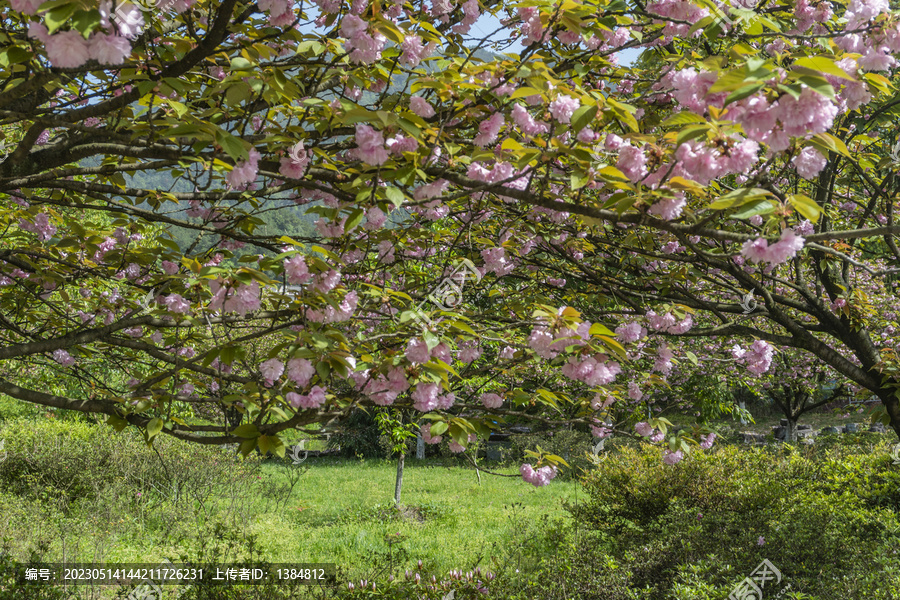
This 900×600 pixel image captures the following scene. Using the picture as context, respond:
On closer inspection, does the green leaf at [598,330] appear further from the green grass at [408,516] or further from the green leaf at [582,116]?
the green grass at [408,516]

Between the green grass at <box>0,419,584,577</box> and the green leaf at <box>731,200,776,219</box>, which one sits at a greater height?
the green leaf at <box>731,200,776,219</box>

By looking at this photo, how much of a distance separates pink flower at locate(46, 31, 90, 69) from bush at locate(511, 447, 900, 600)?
3912 mm

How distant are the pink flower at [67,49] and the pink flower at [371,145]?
0.66m

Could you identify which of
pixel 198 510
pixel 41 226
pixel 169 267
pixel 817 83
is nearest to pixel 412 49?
pixel 817 83

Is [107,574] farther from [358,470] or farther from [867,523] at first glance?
[358,470]

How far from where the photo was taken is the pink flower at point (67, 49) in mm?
1087

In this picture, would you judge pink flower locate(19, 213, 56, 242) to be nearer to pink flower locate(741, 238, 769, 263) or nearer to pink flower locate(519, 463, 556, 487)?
pink flower locate(519, 463, 556, 487)

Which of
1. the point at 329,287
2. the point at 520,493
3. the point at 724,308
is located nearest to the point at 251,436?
the point at 329,287

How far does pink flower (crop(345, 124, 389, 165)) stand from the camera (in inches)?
61.9

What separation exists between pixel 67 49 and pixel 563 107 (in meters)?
1.18

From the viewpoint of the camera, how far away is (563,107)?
1.58 meters

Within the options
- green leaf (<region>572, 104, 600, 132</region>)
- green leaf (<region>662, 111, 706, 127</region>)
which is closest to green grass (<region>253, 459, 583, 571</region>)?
green leaf (<region>572, 104, 600, 132</region>)

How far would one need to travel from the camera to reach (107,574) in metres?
4.50

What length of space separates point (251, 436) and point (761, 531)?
4563 mm
